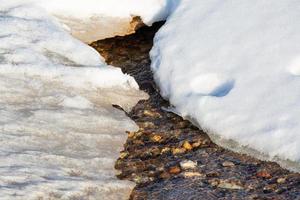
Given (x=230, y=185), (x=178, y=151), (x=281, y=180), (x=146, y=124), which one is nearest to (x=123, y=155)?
(x=178, y=151)

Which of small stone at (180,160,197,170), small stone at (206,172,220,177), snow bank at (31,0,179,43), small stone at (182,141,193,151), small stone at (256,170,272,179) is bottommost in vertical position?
snow bank at (31,0,179,43)

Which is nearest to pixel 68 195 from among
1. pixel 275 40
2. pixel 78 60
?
pixel 78 60

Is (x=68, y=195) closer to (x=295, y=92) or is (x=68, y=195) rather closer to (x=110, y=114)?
(x=110, y=114)

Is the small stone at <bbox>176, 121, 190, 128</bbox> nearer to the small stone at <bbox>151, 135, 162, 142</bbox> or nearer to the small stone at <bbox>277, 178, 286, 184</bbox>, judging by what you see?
the small stone at <bbox>151, 135, 162, 142</bbox>

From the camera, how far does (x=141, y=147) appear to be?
207 inches

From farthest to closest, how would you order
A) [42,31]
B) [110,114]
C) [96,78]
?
[42,31], [96,78], [110,114]

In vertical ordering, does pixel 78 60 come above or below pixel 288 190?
below

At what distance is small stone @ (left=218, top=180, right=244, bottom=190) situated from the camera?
183 inches

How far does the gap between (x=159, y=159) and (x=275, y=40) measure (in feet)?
6.08

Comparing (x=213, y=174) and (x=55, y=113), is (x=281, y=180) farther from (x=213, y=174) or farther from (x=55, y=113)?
(x=55, y=113)

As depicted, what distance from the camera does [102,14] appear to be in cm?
756

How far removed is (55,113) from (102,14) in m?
2.57

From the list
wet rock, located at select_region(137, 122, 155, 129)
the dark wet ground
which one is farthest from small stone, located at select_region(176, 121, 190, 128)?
wet rock, located at select_region(137, 122, 155, 129)

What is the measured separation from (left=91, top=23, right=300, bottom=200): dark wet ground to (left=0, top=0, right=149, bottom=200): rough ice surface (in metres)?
0.14
